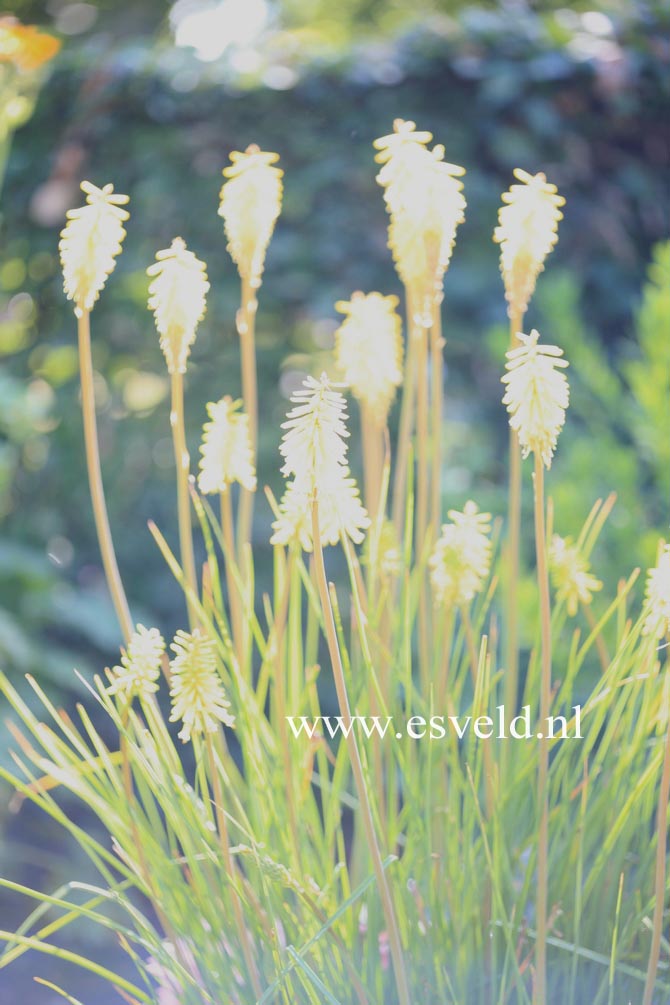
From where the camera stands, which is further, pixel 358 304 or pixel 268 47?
pixel 268 47

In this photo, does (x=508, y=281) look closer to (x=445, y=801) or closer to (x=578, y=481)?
(x=445, y=801)

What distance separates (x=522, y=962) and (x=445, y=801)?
15 cm

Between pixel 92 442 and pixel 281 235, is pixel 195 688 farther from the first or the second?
pixel 281 235

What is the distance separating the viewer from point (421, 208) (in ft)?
2.62

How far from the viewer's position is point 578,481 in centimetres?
181

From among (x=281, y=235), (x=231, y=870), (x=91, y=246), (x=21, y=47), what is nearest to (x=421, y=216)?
(x=91, y=246)

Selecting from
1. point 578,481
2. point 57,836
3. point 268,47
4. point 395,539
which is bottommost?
point 57,836

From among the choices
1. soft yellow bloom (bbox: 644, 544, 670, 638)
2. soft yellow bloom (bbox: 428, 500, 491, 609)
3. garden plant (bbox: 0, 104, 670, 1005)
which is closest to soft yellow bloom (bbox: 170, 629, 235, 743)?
garden plant (bbox: 0, 104, 670, 1005)

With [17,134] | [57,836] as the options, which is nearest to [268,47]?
[17,134]

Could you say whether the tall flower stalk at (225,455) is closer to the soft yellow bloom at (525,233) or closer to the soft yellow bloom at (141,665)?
the soft yellow bloom at (141,665)

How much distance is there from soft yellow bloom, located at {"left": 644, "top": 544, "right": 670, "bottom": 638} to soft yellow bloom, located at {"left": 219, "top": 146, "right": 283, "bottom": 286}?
42 cm

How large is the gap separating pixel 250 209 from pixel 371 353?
0.60 feet

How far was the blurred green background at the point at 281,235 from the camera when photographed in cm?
206

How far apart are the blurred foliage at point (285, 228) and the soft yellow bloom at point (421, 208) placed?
3.83 feet
